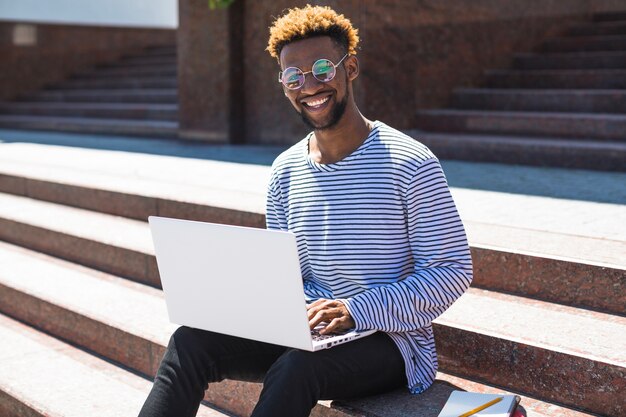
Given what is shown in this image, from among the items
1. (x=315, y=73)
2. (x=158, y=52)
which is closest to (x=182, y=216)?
(x=315, y=73)

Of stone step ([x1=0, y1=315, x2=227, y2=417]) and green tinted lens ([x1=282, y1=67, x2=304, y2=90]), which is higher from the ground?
green tinted lens ([x1=282, y1=67, x2=304, y2=90])

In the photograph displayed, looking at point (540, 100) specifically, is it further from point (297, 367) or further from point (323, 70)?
point (297, 367)

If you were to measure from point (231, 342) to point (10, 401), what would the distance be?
1.62 m

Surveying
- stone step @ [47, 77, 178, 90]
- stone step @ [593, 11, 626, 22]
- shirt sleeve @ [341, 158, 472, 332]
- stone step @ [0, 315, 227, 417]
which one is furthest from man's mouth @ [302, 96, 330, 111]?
stone step @ [47, 77, 178, 90]

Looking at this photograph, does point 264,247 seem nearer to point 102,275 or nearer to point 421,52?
point 102,275

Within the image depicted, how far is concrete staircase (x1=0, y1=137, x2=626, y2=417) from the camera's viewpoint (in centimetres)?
298

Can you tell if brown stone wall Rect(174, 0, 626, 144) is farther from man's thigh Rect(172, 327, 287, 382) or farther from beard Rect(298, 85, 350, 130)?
man's thigh Rect(172, 327, 287, 382)

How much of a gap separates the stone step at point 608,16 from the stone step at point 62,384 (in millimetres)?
7023

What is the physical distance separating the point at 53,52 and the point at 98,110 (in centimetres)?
335

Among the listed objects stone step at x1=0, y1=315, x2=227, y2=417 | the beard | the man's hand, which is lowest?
stone step at x1=0, y1=315, x2=227, y2=417

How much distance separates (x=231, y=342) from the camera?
281 cm

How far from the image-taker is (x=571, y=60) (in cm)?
827

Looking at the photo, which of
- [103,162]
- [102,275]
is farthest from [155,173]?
[102,275]

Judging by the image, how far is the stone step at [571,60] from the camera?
8016 millimetres
